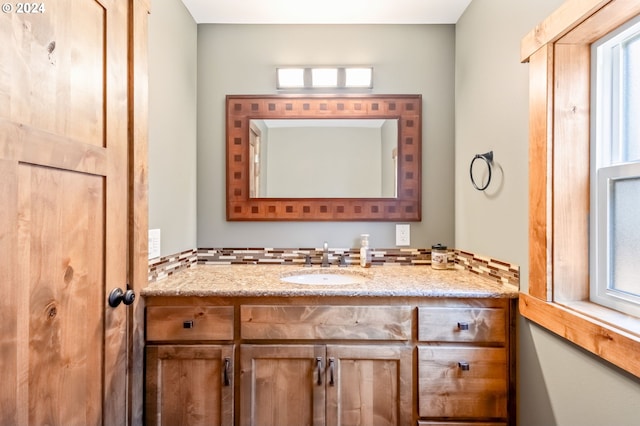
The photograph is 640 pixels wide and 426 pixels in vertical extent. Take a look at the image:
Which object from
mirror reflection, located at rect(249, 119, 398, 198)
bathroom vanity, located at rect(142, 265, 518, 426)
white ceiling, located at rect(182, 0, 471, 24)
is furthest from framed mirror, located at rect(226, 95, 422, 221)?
bathroom vanity, located at rect(142, 265, 518, 426)

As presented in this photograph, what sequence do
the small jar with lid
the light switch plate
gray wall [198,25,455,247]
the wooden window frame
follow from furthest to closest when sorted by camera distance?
gray wall [198,25,455,247] < the small jar with lid < the light switch plate < the wooden window frame

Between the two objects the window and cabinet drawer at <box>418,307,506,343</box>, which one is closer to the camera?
the window

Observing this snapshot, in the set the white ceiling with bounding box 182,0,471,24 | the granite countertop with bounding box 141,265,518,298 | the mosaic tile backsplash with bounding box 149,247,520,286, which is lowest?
the granite countertop with bounding box 141,265,518,298

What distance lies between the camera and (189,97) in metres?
1.95

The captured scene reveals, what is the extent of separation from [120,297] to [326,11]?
1814 mm

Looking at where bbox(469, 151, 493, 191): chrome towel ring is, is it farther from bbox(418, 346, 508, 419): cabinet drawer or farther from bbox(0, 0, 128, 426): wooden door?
bbox(0, 0, 128, 426): wooden door

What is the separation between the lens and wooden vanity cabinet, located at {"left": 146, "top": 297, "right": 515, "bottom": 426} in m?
1.43

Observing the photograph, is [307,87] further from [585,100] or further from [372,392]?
[372,392]

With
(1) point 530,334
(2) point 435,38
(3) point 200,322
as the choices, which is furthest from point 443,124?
(3) point 200,322

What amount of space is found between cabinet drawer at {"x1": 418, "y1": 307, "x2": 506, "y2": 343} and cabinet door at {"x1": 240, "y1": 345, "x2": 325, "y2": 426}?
18.5 inches

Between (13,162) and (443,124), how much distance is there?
6.63 ft

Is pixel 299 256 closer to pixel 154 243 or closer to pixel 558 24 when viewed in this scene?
pixel 154 243

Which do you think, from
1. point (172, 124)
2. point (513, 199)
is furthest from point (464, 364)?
point (172, 124)

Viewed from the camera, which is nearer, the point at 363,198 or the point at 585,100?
the point at 585,100
